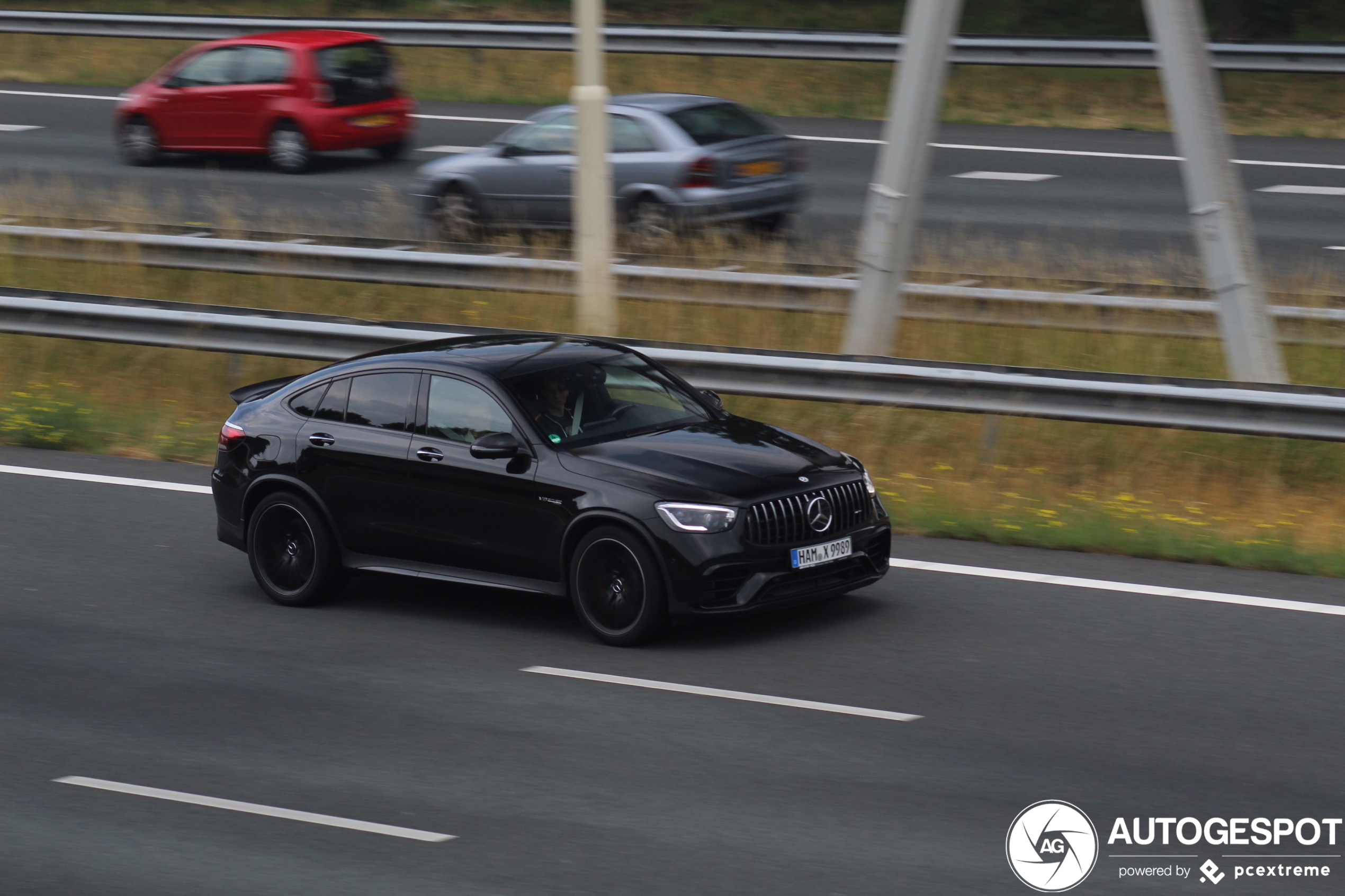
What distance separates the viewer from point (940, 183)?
22.7 metres

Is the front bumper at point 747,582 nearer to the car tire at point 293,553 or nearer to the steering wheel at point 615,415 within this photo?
the steering wheel at point 615,415

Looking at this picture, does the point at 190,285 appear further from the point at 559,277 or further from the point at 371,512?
the point at 371,512

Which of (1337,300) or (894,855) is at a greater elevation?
(1337,300)

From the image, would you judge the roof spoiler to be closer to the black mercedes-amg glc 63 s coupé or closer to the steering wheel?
the black mercedes-amg glc 63 s coupé

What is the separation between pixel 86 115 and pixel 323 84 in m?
6.65

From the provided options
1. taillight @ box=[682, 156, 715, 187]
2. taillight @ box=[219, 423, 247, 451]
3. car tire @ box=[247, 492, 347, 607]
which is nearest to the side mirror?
car tire @ box=[247, 492, 347, 607]

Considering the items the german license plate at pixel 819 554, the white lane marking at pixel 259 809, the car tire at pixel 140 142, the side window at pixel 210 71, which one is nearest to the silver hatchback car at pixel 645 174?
the side window at pixel 210 71

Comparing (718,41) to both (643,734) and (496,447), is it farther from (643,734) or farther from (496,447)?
(643,734)

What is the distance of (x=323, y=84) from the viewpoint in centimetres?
2408

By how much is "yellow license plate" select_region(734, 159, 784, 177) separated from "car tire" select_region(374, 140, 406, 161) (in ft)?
24.7

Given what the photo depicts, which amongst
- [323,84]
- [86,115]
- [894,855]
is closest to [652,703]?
[894,855]

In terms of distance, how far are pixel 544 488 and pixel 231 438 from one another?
7.54ft

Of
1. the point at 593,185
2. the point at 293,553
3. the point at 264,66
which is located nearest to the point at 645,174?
the point at 593,185

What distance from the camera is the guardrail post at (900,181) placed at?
1350 centimetres
